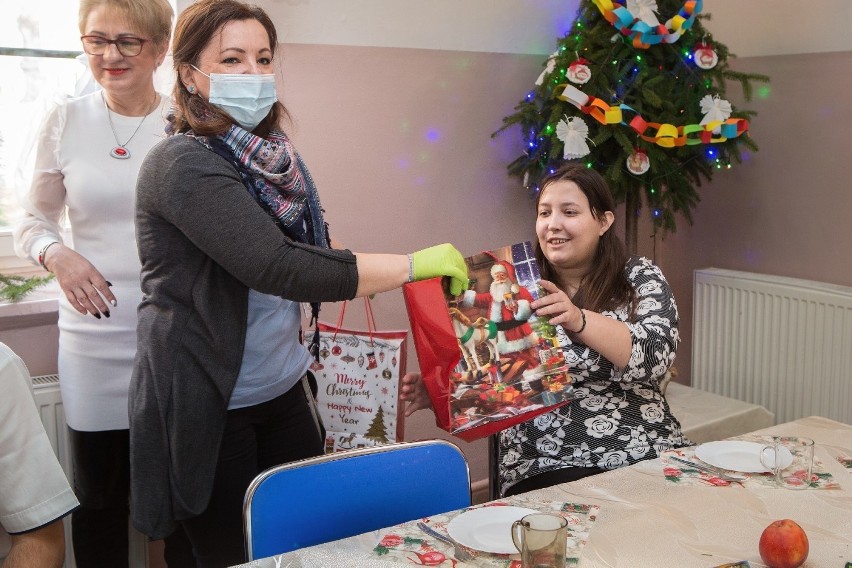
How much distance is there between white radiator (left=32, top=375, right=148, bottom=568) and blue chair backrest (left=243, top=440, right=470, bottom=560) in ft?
3.34

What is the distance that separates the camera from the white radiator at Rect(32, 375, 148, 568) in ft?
8.00

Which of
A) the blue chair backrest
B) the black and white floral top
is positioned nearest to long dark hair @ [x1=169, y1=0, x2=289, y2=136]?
the blue chair backrest

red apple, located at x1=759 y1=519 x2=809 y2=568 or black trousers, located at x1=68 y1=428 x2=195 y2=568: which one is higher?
red apple, located at x1=759 y1=519 x2=809 y2=568

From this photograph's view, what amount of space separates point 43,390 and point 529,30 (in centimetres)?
216

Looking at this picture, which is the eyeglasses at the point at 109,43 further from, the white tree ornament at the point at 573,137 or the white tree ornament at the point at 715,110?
the white tree ornament at the point at 715,110

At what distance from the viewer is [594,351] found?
2014 millimetres

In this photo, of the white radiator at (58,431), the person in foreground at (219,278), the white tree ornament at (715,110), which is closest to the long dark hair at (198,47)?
the person in foreground at (219,278)

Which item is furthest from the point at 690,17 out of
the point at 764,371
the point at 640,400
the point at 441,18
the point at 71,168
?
the point at 71,168

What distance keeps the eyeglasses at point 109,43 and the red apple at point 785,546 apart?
5.72 ft

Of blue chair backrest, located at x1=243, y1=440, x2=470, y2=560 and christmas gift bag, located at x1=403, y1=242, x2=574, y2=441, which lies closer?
blue chair backrest, located at x1=243, y1=440, x2=470, y2=560

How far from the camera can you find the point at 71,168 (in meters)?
2.19

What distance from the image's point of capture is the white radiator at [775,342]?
3266 millimetres

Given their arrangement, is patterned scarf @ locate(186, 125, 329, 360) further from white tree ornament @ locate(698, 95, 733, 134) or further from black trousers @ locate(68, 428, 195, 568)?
white tree ornament @ locate(698, 95, 733, 134)

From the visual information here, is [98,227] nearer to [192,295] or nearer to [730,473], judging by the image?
[192,295]
